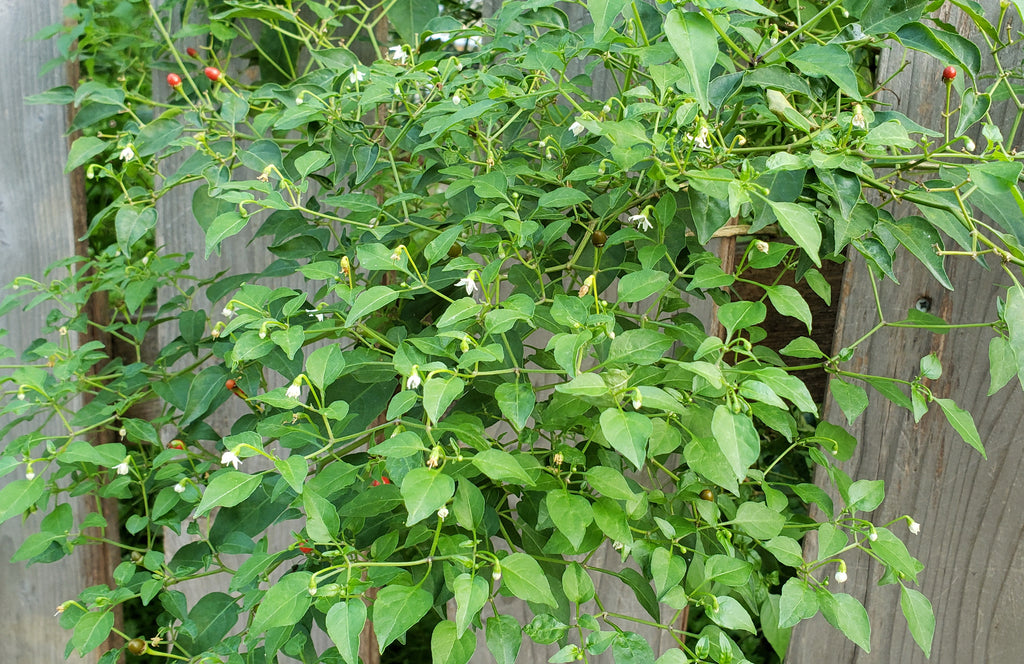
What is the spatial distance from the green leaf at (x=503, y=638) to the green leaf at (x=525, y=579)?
2.6 inches

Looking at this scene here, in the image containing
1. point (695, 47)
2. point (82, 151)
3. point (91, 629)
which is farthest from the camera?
point (82, 151)

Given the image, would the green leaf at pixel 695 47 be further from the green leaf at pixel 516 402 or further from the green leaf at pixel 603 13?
the green leaf at pixel 516 402

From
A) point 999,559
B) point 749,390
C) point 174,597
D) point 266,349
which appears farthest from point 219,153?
point 999,559

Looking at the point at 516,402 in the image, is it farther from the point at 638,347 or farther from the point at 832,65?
the point at 832,65

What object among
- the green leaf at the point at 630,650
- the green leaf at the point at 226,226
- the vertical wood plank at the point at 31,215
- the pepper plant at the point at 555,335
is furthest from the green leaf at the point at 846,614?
the vertical wood plank at the point at 31,215

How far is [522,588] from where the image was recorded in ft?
2.06

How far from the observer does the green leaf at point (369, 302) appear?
0.68 meters

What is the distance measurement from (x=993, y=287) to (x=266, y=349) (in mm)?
859

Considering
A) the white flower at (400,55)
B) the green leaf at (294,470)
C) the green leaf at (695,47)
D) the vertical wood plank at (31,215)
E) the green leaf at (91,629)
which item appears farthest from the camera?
the vertical wood plank at (31,215)

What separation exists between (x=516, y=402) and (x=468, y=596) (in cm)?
16

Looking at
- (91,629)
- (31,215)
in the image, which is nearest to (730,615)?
(91,629)

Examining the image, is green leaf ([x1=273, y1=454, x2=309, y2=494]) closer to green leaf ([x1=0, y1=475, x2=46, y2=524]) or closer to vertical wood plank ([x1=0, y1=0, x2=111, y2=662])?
green leaf ([x1=0, y1=475, x2=46, y2=524])

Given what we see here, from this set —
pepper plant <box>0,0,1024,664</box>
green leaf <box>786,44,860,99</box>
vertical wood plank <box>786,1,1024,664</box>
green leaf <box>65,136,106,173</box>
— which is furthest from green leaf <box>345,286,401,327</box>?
vertical wood plank <box>786,1,1024,664</box>

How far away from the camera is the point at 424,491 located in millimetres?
575
